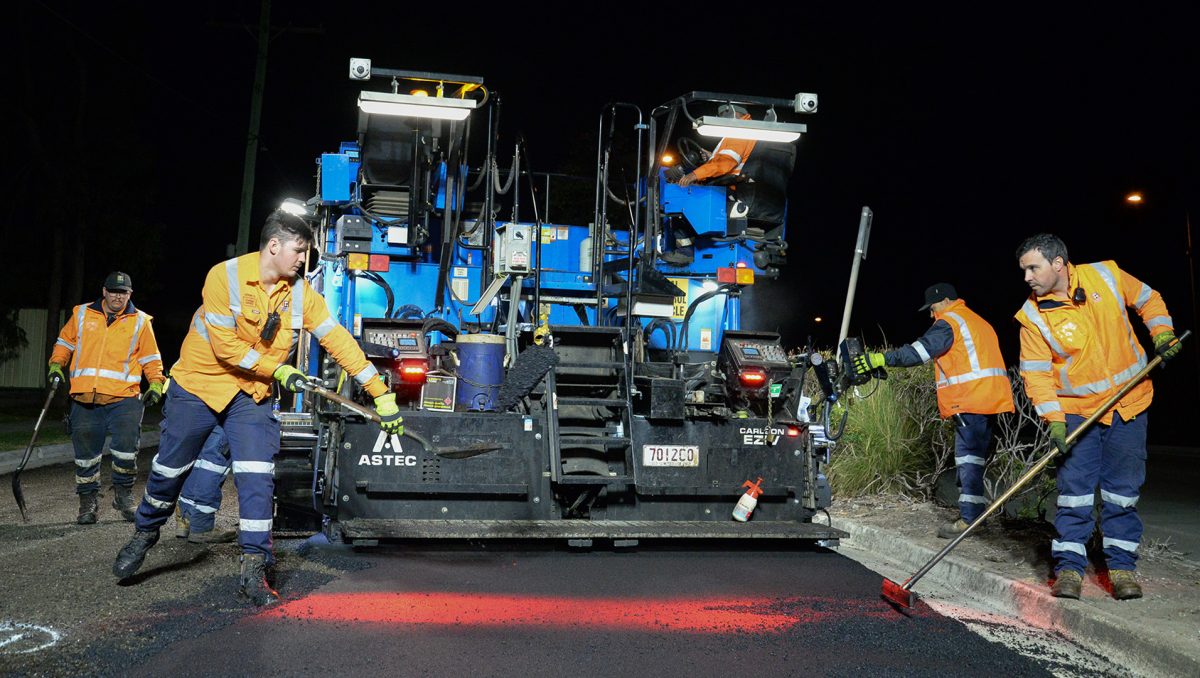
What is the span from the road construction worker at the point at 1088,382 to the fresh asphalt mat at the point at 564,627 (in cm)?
94

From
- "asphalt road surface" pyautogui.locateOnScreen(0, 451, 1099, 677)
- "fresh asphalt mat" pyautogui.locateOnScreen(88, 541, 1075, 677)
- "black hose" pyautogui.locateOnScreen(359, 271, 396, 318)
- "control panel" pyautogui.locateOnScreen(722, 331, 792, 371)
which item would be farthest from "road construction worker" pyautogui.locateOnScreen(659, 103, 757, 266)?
"fresh asphalt mat" pyautogui.locateOnScreen(88, 541, 1075, 677)

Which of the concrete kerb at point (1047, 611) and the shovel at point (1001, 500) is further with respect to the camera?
the shovel at point (1001, 500)

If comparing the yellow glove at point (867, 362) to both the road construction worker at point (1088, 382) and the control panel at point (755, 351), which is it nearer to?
the control panel at point (755, 351)

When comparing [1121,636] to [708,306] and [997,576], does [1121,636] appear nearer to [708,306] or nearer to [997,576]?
[997,576]

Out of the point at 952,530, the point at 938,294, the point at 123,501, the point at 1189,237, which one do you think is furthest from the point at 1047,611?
the point at 1189,237

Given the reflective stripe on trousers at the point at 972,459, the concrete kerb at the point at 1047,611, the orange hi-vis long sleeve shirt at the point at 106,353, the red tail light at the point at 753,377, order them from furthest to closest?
the orange hi-vis long sleeve shirt at the point at 106,353
the reflective stripe on trousers at the point at 972,459
the red tail light at the point at 753,377
the concrete kerb at the point at 1047,611

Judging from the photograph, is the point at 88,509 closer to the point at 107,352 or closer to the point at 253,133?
the point at 107,352

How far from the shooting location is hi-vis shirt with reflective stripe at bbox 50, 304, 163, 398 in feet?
25.4

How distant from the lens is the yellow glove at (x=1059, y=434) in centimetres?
511

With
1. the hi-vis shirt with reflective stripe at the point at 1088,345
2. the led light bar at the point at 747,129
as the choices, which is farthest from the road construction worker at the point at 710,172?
the hi-vis shirt with reflective stripe at the point at 1088,345

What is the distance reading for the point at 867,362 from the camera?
664 cm

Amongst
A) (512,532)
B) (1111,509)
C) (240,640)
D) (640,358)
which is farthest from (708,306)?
(240,640)

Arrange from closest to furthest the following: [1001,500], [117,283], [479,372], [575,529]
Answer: [1001,500] < [575,529] < [479,372] < [117,283]

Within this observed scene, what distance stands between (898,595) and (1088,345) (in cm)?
162
